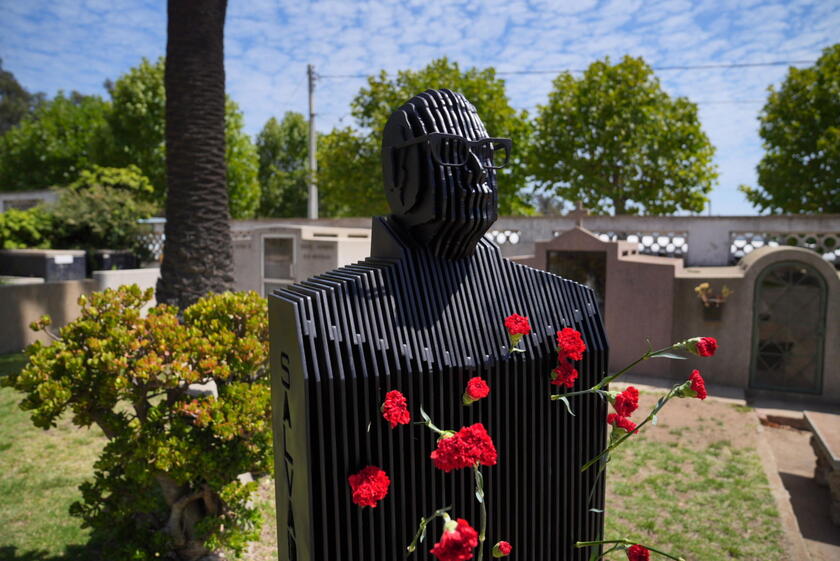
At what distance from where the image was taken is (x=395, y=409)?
8.09ft

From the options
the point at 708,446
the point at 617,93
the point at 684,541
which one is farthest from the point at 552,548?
the point at 617,93

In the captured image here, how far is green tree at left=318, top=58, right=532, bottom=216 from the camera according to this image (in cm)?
1795

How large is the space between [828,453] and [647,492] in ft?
5.30

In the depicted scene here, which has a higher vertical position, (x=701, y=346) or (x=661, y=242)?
(x=661, y=242)

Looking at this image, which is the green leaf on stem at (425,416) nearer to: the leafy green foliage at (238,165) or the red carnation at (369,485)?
the red carnation at (369,485)

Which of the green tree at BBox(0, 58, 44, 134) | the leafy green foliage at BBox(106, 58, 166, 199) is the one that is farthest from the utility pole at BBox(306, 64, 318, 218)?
the green tree at BBox(0, 58, 44, 134)

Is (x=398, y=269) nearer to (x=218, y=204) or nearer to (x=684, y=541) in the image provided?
(x=684, y=541)

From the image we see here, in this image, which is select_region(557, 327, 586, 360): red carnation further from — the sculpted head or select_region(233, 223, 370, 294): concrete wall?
select_region(233, 223, 370, 294): concrete wall

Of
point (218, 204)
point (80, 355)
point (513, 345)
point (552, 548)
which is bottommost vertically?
point (552, 548)

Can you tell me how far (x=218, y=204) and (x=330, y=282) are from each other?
16.9 feet

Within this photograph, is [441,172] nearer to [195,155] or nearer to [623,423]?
[623,423]

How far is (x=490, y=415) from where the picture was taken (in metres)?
2.93

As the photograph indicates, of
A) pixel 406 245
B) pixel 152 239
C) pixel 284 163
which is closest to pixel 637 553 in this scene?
pixel 406 245

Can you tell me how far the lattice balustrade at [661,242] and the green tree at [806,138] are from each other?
30.0 feet
